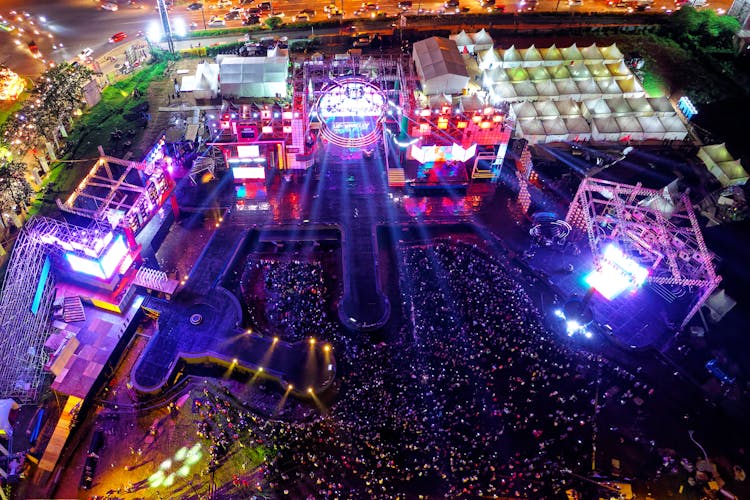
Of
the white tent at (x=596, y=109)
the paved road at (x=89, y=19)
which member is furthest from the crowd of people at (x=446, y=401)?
the paved road at (x=89, y=19)

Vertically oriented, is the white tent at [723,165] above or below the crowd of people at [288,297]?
above

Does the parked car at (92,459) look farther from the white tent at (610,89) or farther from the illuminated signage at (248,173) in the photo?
the white tent at (610,89)

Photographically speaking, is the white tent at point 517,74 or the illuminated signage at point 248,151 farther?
the white tent at point 517,74

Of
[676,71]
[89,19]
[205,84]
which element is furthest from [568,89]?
[89,19]

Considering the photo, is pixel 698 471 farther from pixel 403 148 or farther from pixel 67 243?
pixel 67 243

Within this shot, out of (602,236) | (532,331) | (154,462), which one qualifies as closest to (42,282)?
(154,462)

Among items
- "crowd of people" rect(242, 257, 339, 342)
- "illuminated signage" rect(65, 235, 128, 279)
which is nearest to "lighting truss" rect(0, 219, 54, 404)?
"illuminated signage" rect(65, 235, 128, 279)
